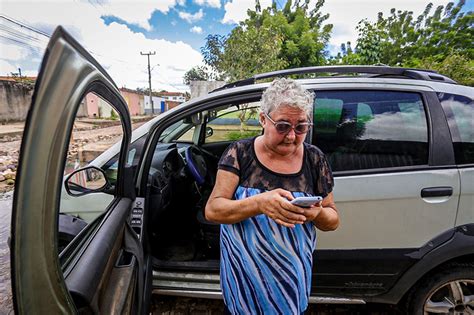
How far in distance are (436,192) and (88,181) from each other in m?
2.12

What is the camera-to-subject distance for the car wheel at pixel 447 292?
5.80 ft

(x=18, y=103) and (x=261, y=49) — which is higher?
(x=261, y=49)

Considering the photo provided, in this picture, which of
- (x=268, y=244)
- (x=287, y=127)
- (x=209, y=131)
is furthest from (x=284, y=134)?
(x=209, y=131)

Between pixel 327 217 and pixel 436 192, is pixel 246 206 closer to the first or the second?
pixel 327 217

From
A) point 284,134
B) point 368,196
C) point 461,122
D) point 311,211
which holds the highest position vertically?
point 461,122

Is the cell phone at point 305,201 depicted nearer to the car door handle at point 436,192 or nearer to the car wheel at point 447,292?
the car door handle at point 436,192

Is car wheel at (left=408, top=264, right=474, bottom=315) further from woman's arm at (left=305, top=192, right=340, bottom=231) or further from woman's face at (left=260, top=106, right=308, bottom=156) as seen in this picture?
woman's face at (left=260, top=106, right=308, bottom=156)

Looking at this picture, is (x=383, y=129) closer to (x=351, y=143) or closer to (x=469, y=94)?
(x=351, y=143)

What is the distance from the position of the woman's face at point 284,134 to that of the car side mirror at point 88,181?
0.98 m

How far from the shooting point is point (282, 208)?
3.29 feet

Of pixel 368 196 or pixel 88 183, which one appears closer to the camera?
pixel 88 183

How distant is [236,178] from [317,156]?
0.43 meters

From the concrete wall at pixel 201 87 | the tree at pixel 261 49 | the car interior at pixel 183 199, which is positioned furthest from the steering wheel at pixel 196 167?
the concrete wall at pixel 201 87

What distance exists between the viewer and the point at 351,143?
182cm
